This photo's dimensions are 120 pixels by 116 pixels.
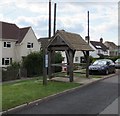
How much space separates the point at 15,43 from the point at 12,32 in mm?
2050

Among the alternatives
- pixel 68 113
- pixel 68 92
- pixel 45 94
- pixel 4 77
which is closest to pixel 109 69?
pixel 4 77

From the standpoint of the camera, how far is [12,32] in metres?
46.5

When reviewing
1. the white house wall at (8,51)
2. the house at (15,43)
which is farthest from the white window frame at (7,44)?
the white house wall at (8,51)

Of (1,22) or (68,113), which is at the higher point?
(1,22)

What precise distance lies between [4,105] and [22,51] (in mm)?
36358

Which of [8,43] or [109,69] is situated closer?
[109,69]

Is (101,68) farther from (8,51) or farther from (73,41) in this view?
(8,51)

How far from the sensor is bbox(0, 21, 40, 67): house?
43.6 m

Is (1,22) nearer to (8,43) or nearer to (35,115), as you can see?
(8,43)

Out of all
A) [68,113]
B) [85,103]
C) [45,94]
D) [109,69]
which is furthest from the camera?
[109,69]

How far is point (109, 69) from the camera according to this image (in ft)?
91.5

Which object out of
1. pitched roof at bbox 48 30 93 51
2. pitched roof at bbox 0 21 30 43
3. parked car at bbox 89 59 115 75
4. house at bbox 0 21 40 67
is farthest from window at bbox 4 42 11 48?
pitched roof at bbox 48 30 93 51

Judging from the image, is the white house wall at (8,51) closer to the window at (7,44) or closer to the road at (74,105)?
the window at (7,44)

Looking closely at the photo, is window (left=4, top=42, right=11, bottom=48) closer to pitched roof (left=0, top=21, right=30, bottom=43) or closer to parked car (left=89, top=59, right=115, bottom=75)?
pitched roof (left=0, top=21, right=30, bottom=43)
